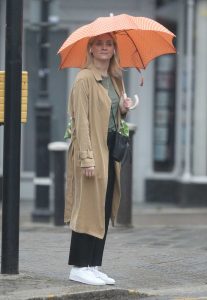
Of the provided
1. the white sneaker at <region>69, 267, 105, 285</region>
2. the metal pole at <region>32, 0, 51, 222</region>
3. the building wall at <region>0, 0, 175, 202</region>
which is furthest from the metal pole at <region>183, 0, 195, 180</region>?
the white sneaker at <region>69, 267, 105, 285</region>

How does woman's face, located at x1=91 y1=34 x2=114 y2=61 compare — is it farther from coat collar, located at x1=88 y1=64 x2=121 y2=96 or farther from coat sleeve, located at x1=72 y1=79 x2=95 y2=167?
coat sleeve, located at x1=72 y1=79 x2=95 y2=167

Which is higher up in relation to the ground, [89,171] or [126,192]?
[89,171]

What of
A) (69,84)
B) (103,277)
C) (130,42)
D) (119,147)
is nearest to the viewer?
(119,147)

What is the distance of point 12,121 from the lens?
639 centimetres

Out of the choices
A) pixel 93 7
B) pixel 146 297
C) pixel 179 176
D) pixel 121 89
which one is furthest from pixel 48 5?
pixel 146 297

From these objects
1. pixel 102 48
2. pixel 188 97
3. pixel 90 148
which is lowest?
pixel 90 148

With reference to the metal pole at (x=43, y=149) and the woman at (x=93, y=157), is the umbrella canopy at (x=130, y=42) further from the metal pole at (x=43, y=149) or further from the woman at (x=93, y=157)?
the metal pole at (x=43, y=149)

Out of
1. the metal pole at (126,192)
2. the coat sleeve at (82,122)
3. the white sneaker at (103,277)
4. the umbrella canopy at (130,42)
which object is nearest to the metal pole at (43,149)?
the metal pole at (126,192)

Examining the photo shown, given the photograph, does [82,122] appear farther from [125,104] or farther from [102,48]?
[102,48]

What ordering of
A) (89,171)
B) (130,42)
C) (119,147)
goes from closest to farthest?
(89,171)
(119,147)
(130,42)

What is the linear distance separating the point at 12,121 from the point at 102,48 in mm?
888

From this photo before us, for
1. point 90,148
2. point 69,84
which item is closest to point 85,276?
point 90,148

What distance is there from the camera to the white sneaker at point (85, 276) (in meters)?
6.34

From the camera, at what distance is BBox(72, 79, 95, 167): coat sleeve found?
6.11 m
